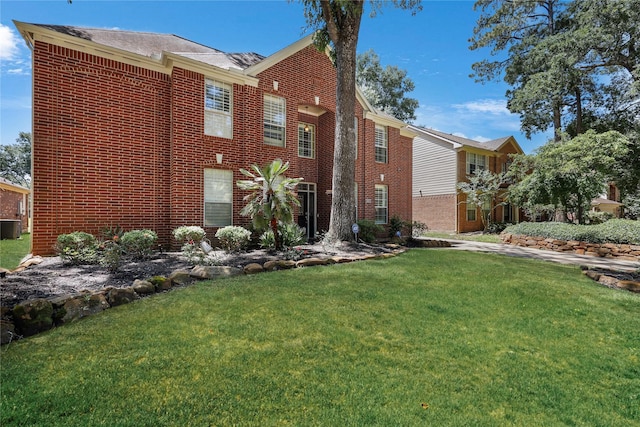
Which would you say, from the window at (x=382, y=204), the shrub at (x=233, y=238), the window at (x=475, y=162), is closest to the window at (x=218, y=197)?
the shrub at (x=233, y=238)

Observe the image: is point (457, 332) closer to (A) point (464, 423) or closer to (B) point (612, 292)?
(A) point (464, 423)

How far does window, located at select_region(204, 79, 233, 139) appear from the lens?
31.8 ft

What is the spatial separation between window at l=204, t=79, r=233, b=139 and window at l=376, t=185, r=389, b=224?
25.4 ft

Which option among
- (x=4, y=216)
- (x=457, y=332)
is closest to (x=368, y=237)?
(x=457, y=332)

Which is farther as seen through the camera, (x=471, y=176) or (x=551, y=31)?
(x=471, y=176)

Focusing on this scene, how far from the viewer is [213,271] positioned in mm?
5977

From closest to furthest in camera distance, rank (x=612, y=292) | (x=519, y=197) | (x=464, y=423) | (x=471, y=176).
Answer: (x=464, y=423) → (x=612, y=292) → (x=519, y=197) → (x=471, y=176)

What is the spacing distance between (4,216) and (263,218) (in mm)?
20759

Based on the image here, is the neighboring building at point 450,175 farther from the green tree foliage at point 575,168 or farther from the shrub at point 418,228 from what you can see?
the green tree foliage at point 575,168

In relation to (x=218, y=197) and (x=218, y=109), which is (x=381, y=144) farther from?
(x=218, y=197)

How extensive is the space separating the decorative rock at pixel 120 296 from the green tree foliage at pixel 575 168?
1663cm

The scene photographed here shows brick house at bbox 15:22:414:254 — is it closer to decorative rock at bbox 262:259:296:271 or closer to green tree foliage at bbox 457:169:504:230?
decorative rock at bbox 262:259:296:271

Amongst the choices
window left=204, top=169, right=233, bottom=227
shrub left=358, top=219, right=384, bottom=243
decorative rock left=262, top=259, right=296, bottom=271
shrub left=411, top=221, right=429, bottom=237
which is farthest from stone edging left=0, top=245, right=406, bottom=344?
shrub left=411, top=221, right=429, bottom=237

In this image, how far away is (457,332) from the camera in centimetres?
371
